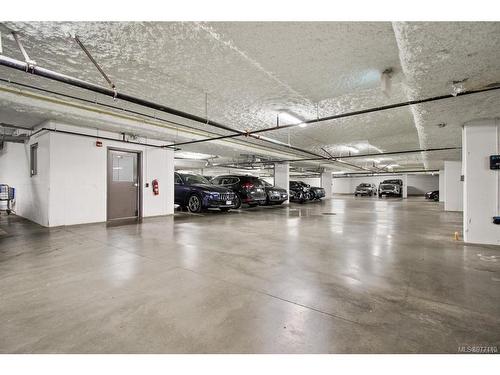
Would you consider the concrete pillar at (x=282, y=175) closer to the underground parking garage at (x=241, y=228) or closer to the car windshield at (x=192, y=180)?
the car windshield at (x=192, y=180)

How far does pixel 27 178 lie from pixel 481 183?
1039 cm

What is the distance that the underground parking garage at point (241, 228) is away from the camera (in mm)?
1453

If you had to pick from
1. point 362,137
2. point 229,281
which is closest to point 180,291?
point 229,281

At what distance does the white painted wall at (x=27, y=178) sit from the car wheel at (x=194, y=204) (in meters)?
3.88

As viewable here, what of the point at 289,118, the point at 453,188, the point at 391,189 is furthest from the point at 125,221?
the point at 391,189

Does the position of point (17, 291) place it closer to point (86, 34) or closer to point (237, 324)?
point (237, 324)

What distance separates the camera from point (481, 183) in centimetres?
389

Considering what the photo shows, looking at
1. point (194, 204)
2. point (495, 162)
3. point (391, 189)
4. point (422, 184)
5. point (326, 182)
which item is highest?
point (495, 162)

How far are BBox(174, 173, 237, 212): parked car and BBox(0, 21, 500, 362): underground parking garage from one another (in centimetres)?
246

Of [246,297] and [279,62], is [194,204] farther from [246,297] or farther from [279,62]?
[246,297]

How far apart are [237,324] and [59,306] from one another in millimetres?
1394

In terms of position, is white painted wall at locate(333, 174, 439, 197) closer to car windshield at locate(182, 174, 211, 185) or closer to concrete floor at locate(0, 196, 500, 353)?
car windshield at locate(182, 174, 211, 185)

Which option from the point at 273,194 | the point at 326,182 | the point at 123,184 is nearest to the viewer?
the point at 123,184

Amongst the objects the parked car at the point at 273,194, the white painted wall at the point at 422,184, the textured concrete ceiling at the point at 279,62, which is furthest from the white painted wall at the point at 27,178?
the white painted wall at the point at 422,184
